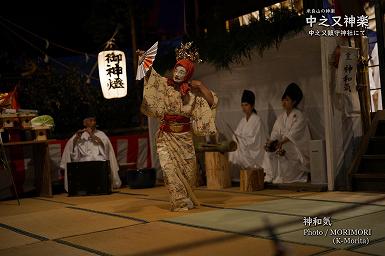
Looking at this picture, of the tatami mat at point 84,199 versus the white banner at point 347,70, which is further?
the tatami mat at point 84,199

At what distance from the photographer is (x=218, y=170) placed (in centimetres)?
891

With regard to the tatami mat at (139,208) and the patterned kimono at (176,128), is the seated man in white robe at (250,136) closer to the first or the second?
the tatami mat at (139,208)

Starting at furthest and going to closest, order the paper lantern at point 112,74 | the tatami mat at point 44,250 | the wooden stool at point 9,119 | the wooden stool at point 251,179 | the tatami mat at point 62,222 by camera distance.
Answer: the paper lantern at point 112,74 < the wooden stool at point 9,119 < the wooden stool at point 251,179 < the tatami mat at point 62,222 < the tatami mat at point 44,250

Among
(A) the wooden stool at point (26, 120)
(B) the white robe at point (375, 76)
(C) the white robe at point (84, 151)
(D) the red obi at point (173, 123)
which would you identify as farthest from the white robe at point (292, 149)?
(A) the wooden stool at point (26, 120)

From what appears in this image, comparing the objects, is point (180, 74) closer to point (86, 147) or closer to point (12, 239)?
point (12, 239)

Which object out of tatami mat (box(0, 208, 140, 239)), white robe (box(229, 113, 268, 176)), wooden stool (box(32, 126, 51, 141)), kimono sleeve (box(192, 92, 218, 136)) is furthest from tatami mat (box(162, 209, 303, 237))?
wooden stool (box(32, 126, 51, 141))

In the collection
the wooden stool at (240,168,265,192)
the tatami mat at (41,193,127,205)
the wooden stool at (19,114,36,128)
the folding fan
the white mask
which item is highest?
the folding fan

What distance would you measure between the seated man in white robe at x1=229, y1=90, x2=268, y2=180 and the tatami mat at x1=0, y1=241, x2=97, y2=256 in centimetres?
492

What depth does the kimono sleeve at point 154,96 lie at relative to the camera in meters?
6.34

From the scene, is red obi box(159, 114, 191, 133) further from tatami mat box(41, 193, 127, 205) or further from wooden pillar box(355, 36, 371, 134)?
wooden pillar box(355, 36, 371, 134)

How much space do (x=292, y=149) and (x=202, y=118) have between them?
2.45m

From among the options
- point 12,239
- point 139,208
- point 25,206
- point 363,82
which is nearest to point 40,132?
point 25,206

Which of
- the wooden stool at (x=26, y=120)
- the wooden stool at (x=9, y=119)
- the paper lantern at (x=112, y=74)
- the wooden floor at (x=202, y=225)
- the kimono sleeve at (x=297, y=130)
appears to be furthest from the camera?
the paper lantern at (x=112, y=74)

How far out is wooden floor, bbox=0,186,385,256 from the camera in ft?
13.5
